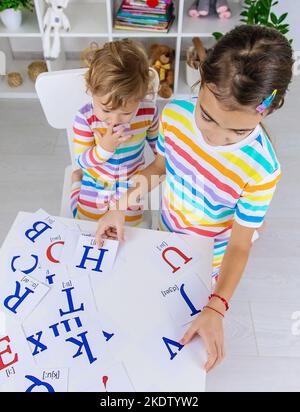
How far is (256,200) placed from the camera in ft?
2.76

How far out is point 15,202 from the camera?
1873mm

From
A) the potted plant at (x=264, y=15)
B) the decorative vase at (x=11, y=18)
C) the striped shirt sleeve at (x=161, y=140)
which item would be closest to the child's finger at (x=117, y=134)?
the striped shirt sleeve at (x=161, y=140)

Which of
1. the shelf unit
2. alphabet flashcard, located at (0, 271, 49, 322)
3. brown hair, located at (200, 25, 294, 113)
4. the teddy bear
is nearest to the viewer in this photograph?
brown hair, located at (200, 25, 294, 113)

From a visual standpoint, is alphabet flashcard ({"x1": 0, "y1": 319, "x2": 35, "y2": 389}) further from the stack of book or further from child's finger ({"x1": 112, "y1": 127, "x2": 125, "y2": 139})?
the stack of book

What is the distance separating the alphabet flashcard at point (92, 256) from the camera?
0.83 metres

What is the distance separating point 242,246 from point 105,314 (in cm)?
36

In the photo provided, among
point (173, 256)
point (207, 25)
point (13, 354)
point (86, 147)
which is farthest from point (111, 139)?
point (207, 25)

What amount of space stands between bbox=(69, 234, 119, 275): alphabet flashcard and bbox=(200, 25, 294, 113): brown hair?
412mm

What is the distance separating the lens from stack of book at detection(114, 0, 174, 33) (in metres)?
1.96

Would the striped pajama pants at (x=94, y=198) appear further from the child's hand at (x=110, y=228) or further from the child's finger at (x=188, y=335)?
the child's finger at (x=188, y=335)

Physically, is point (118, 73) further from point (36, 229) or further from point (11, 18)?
point (11, 18)

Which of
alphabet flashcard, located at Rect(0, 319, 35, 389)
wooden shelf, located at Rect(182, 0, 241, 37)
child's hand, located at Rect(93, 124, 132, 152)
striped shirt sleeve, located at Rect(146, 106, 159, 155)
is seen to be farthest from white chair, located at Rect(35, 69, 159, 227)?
wooden shelf, located at Rect(182, 0, 241, 37)
